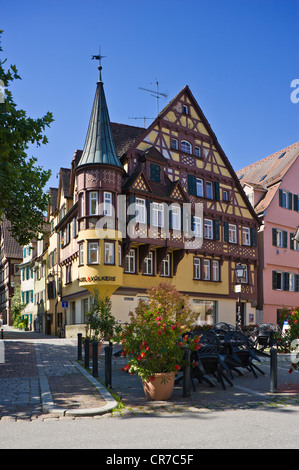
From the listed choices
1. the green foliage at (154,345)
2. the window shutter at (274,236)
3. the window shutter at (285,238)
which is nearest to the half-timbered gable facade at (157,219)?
the window shutter at (274,236)

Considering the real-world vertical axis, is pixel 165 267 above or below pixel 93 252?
below

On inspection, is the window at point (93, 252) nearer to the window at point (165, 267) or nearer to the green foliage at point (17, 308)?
the window at point (165, 267)

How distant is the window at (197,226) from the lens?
33.4 meters

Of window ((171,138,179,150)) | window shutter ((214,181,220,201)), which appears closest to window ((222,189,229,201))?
window shutter ((214,181,220,201))

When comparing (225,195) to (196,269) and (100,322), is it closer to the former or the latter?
(196,269)

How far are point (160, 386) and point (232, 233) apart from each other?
27635mm

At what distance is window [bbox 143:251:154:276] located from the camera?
31112 millimetres

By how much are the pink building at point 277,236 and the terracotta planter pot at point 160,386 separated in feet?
95.2

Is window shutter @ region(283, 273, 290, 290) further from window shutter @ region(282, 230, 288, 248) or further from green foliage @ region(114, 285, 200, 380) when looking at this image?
green foliage @ region(114, 285, 200, 380)

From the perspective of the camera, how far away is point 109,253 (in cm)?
2894

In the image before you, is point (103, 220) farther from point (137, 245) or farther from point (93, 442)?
point (93, 442)

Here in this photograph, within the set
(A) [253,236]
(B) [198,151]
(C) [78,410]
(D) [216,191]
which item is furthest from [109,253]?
(C) [78,410]

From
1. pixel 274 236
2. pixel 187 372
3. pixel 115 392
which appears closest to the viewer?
pixel 187 372

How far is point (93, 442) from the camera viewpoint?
610 cm
